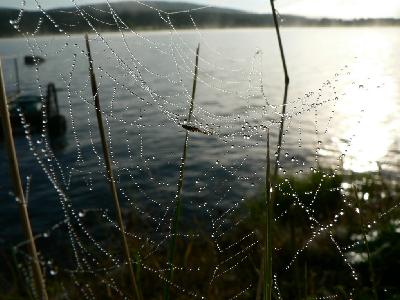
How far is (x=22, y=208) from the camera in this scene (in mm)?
832

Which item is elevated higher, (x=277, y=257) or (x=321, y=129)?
(x=277, y=257)

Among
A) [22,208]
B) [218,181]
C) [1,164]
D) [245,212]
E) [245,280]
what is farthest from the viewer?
[1,164]

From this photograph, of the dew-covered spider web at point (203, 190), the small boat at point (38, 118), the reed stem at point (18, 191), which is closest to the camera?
the reed stem at point (18, 191)

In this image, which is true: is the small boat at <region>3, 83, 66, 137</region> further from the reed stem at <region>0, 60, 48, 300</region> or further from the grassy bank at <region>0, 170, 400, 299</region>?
the reed stem at <region>0, 60, 48, 300</region>

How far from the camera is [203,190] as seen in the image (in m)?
13.5

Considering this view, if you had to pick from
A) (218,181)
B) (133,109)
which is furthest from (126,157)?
(133,109)

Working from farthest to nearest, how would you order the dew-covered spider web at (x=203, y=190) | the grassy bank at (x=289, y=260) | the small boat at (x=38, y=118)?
the small boat at (x=38, y=118), the grassy bank at (x=289, y=260), the dew-covered spider web at (x=203, y=190)

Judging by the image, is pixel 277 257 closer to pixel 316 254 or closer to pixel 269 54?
pixel 316 254

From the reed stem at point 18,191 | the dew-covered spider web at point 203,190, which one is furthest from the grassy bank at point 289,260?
the reed stem at point 18,191

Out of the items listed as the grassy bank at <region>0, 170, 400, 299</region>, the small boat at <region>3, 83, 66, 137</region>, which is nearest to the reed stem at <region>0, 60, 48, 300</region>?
the grassy bank at <region>0, 170, 400, 299</region>

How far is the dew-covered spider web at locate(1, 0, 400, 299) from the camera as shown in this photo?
2.34m

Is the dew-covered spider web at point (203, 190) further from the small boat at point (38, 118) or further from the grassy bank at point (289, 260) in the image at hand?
the small boat at point (38, 118)

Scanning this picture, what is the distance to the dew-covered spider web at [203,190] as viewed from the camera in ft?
7.67

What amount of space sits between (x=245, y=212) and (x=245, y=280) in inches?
104
